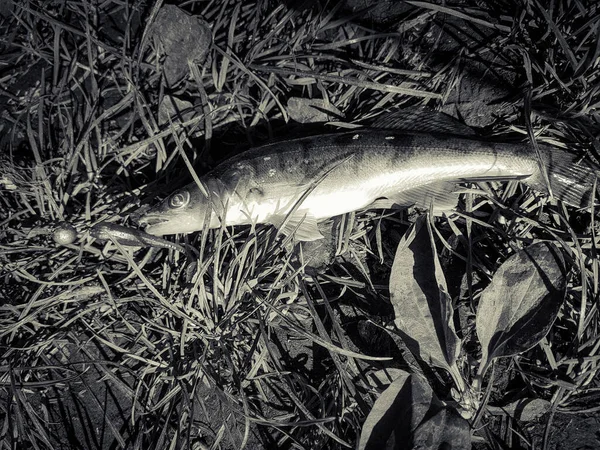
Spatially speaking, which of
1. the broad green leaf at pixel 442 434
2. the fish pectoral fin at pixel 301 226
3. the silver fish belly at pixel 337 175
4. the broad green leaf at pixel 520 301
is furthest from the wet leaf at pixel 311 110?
the broad green leaf at pixel 442 434

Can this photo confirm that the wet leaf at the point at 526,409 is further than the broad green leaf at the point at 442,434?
Yes

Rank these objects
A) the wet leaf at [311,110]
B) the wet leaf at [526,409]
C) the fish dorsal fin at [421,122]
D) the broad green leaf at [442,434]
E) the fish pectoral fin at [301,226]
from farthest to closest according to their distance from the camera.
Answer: the wet leaf at [311,110] < the fish dorsal fin at [421,122] < the fish pectoral fin at [301,226] < the wet leaf at [526,409] < the broad green leaf at [442,434]

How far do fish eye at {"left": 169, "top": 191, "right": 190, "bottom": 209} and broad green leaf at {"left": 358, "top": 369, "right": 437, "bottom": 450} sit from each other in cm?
195

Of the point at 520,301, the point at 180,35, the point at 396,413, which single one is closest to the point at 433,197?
the point at 520,301

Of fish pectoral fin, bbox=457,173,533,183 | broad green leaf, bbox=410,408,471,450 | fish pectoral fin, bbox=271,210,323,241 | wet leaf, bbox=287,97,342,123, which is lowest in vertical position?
broad green leaf, bbox=410,408,471,450

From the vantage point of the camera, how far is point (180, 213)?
3.46 m

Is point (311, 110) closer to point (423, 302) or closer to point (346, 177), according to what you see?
point (346, 177)

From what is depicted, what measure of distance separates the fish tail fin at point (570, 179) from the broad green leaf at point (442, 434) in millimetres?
1811

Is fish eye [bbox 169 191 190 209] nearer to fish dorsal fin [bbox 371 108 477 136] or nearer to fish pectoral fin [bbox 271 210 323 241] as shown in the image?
fish pectoral fin [bbox 271 210 323 241]

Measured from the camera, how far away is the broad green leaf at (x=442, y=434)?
311 cm

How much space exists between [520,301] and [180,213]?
2519mm

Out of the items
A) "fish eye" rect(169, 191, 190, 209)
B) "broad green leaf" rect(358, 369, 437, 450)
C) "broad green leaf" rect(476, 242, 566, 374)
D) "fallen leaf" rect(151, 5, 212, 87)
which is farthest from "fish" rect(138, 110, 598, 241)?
"broad green leaf" rect(358, 369, 437, 450)

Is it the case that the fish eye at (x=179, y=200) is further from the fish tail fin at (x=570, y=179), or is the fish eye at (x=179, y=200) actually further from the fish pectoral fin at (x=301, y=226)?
the fish tail fin at (x=570, y=179)

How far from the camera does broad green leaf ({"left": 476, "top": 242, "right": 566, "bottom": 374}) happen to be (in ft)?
10.7
